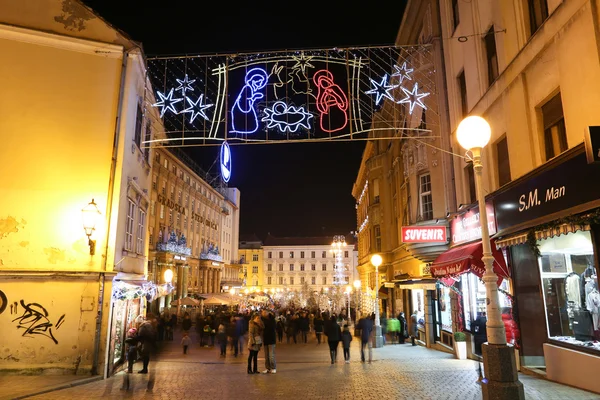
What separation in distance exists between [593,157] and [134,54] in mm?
13456

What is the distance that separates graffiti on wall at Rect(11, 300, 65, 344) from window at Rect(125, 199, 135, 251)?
11.1 ft

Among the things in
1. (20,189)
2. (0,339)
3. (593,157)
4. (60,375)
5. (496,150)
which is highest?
(496,150)

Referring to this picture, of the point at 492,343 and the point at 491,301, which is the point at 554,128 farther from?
the point at 492,343

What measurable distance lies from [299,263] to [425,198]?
260ft

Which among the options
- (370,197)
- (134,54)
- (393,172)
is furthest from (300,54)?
(370,197)

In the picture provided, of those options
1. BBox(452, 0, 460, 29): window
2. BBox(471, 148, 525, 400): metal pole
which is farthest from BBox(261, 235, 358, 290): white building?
BBox(471, 148, 525, 400): metal pole

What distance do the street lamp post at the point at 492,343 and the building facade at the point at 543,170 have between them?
188 centimetres

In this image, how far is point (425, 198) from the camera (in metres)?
19.5

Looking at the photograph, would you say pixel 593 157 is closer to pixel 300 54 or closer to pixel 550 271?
pixel 550 271

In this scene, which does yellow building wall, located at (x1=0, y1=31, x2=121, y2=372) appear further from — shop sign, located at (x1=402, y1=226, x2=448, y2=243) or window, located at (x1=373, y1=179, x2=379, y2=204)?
window, located at (x1=373, y1=179, x2=379, y2=204)

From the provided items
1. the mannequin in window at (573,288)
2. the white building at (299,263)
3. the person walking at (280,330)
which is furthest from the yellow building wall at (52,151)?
the white building at (299,263)

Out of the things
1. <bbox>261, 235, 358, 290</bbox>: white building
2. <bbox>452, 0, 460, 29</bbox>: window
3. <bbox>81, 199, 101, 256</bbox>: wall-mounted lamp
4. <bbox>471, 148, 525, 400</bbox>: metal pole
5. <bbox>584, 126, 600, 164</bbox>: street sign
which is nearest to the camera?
<bbox>471, 148, 525, 400</bbox>: metal pole

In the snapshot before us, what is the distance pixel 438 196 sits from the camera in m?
17.5

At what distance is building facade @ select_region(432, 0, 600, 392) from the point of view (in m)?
8.33
